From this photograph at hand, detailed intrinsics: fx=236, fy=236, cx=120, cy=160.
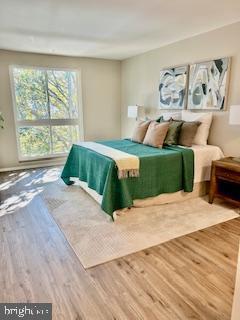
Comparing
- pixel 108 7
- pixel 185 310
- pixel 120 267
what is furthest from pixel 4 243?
pixel 108 7

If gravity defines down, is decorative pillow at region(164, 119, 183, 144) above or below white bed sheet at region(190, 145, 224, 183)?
above

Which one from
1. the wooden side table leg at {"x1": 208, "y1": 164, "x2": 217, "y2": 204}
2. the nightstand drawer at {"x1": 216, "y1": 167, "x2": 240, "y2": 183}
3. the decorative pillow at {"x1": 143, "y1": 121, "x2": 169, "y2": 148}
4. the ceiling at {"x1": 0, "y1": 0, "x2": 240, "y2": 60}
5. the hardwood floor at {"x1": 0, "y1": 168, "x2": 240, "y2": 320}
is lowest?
the hardwood floor at {"x1": 0, "y1": 168, "x2": 240, "y2": 320}

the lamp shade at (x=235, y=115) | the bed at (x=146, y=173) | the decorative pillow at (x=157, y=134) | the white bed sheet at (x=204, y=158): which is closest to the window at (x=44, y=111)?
the bed at (x=146, y=173)

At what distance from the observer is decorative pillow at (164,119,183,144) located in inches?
140

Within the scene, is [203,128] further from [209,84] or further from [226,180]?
[226,180]

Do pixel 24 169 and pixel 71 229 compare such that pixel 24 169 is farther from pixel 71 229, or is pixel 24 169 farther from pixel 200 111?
pixel 200 111

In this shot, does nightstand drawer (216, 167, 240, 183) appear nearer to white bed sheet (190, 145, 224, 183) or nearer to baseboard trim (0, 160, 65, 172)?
white bed sheet (190, 145, 224, 183)

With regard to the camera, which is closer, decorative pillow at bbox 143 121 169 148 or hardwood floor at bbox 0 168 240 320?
hardwood floor at bbox 0 168 240 320

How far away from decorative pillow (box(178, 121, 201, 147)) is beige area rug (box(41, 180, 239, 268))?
0.84m

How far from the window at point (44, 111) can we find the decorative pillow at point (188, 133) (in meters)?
2.76

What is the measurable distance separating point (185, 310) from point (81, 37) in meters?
3.71

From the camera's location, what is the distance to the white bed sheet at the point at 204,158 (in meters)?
3.32
